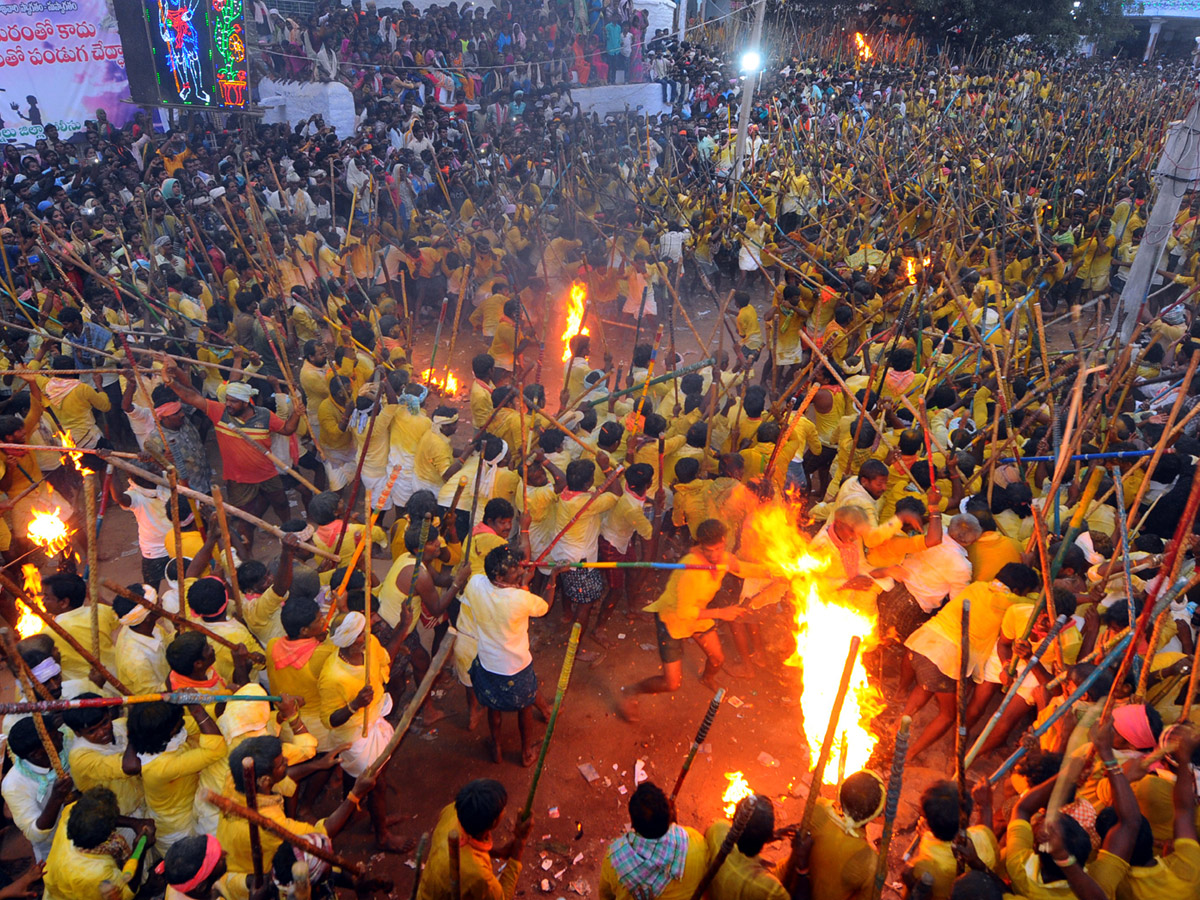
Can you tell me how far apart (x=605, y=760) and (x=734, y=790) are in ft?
2.72

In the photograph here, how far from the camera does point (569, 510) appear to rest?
219 inches

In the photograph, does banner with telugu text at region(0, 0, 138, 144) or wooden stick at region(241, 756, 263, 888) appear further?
banner with telugu text at region(0, 0, 138, 144)

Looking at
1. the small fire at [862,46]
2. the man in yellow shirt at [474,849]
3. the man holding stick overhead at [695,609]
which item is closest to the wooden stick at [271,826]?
the man in yellow shirt at [474,849]

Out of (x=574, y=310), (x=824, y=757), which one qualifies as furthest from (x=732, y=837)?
(x=574, y=310)

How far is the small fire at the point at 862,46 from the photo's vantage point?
33812 mm

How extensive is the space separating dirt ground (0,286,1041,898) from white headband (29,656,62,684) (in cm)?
138

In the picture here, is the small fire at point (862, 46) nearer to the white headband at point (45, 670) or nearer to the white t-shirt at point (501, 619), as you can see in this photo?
the white t-shirt at point (501, 619)

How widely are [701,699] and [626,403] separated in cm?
250

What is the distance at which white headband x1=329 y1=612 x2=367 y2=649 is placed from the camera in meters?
4.03

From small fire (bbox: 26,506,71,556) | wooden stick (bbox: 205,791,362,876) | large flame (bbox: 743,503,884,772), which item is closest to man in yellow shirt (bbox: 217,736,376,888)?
wooden stick (bbox: 205,791,362,876)

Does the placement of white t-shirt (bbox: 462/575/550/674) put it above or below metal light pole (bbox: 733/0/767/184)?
below

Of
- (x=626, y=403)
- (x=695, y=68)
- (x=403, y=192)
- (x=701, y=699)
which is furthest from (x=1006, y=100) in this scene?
(x=701, y=699)

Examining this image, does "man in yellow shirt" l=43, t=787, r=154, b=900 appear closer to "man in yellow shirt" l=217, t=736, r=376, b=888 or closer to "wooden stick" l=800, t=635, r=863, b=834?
"man in yellow shirt" l=217, t=736, r=376, b=888

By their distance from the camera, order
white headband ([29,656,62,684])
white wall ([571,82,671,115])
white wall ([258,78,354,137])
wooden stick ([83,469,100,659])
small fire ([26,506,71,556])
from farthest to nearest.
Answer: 1. white wall ([571,82,671,115])
2. white wall ([258,78,354,137])
3. small fire ([26,506,71,556])
4. white headband ([29,656,62,684])
5. wooden stick ([83,469,100,659])
